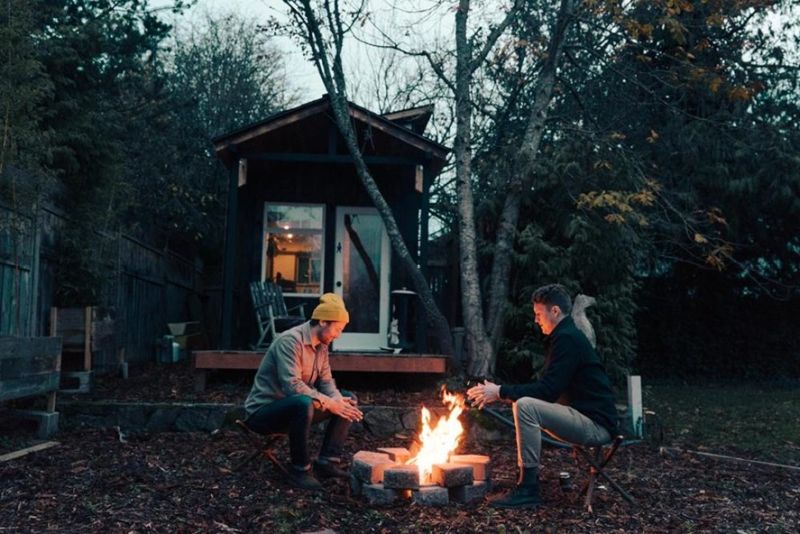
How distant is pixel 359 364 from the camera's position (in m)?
8.76

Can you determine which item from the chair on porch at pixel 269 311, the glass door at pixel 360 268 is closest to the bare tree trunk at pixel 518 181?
the glass door at pixel 360 268

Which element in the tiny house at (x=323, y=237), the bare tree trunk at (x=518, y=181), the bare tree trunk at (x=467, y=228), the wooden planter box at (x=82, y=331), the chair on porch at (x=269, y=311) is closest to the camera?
the wooden planter box at (x=82, y=331)

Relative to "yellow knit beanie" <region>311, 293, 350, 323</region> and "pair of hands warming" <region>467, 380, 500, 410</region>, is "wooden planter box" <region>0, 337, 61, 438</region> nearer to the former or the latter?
"yellow knit beanie" <region>311, 293, 350, 323</region>

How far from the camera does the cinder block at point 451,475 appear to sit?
509 centimetres

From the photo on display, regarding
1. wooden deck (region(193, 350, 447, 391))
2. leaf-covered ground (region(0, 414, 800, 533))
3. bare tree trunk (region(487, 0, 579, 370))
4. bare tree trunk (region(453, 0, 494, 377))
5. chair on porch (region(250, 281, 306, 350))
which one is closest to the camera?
leaf-covered ground (region(0, 414, 800, 533))

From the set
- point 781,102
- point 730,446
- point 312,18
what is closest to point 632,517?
point 730,446

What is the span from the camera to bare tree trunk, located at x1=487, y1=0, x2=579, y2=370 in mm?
9500

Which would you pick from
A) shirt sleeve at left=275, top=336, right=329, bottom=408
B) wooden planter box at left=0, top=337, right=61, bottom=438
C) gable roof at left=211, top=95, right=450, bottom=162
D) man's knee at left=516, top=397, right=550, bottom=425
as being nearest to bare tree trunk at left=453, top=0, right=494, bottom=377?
gable roof at left=211, top=95, right=450, bottom=162

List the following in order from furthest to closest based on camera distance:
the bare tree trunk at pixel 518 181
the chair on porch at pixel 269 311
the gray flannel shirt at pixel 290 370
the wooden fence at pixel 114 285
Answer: the chair on porch at pixel 269 311 → the bare tree trunk at pixel 518 181 → the wooden fence at pixel 114 285 → the gray flannel shirt at pixel 290 370

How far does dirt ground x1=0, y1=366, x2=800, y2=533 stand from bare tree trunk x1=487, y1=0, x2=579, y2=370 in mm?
2571

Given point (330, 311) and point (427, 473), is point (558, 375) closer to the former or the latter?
point (427, 473)

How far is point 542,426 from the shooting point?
16.6 feet

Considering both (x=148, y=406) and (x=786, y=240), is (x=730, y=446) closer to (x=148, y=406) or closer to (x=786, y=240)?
(x=148, y=406)

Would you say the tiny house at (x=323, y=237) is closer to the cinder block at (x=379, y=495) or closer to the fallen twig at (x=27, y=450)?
the fallen twig at (x=27, y=450)
